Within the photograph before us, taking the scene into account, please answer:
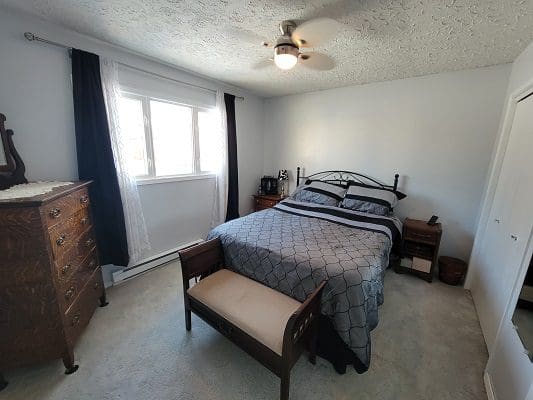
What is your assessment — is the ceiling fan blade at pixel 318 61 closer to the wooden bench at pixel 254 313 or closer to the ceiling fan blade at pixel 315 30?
the ceiling fan blade at pixel 315 30

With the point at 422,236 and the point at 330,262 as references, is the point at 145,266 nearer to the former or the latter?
the point at 330,262

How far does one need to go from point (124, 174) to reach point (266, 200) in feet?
7.21

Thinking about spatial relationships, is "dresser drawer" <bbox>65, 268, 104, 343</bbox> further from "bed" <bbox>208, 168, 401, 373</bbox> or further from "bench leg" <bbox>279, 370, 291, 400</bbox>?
"bench leg" <bbox>279, 370, 291, 400</bbox>

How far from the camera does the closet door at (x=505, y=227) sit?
1.61 meters

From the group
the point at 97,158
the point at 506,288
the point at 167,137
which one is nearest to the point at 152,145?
the point at 167,137

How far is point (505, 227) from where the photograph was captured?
1.82m

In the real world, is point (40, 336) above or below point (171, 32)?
below

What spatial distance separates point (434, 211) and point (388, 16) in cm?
236

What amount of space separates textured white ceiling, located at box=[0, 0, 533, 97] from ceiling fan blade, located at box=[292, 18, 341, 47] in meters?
0.12

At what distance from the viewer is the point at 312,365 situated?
1.59 metres

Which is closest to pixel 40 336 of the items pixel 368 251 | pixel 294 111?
pixel 368 251

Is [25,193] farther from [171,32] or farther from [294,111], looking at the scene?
[294,111]

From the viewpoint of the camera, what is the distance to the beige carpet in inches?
55.3

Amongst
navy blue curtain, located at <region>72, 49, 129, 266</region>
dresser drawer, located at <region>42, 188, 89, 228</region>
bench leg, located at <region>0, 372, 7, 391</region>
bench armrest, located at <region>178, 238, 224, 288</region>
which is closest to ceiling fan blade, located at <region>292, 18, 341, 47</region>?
bench armrest, located at <region>178, 238, 224, 288</region>
